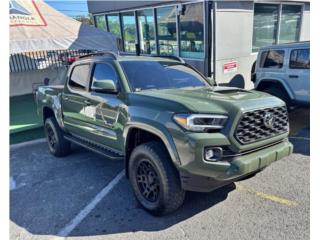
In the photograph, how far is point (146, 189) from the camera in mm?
3438

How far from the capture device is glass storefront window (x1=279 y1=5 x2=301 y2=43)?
39.6ft

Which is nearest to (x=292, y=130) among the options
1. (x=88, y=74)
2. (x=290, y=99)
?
(x=290, y=99)

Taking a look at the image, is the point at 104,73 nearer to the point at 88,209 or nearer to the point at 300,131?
the point at 88,209

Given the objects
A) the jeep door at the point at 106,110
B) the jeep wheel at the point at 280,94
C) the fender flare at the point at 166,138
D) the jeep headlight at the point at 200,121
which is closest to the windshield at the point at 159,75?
the jeep door at the point at 106,110

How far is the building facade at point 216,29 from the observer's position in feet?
31.4

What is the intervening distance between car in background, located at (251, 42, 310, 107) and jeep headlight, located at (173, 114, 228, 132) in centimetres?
447

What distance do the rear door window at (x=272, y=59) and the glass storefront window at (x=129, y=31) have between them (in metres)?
7.89

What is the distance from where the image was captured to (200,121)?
112 inches

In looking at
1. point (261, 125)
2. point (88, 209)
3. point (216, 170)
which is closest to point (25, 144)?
point (88, 209)

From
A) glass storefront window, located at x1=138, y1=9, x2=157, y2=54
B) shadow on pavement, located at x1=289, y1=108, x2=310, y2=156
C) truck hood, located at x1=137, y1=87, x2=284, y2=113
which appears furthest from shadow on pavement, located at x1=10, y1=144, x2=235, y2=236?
glass storefront window, located at x1=138, y1=9, x2=157, y2=54

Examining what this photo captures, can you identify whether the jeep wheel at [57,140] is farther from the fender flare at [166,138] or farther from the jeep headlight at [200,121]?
the jeep headlight at [200,121]

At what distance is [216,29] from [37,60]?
26.0 ft
